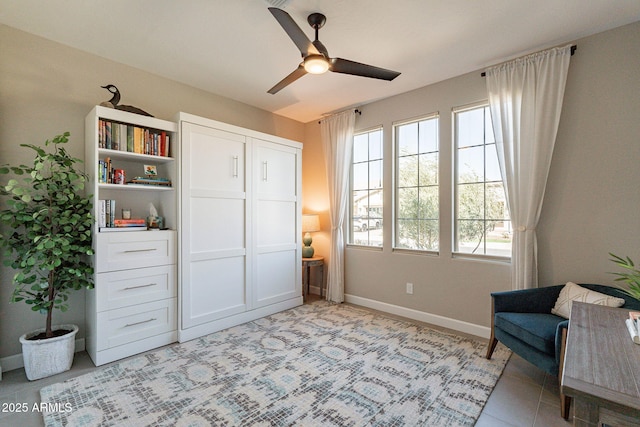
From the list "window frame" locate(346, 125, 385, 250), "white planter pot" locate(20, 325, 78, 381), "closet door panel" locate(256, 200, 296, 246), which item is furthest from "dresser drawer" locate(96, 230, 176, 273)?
"window frame" locate(346, 125, 385, 250)

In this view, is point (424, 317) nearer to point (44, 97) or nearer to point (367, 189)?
point (367, 189)

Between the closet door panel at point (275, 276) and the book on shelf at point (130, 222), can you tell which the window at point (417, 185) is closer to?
the closet door panel at point (275, 276)

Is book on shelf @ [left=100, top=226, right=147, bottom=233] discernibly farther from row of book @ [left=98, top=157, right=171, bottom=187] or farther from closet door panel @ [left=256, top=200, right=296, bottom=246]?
closet door panel @ [left=256, top=200, right=296, bottom=246]

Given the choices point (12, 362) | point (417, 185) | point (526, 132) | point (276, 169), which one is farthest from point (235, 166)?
point (526, 132)

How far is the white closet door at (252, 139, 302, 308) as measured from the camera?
357 cm

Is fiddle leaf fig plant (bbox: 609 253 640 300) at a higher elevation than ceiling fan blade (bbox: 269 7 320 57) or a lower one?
A: lower

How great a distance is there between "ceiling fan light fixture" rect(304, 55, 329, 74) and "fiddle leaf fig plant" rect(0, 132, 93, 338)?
6.61 feet

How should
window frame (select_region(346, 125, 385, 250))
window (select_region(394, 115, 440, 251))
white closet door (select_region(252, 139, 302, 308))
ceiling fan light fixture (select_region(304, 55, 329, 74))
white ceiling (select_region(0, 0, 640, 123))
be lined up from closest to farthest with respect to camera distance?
ceiling fan light fixture (select_region(304, 55, 329, 74)) < white ceiling (select_region(0, 0, 640, 123)) < window (select_region(394, 115, 440, 251)) < white closet door (select_region(252, 139, 302, 308)) < window frame (select_region(346, 125, 385, 250))

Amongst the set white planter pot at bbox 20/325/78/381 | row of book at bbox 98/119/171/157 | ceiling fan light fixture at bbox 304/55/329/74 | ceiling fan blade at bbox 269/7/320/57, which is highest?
ceiling fan blade at bbox 269/7/320/57

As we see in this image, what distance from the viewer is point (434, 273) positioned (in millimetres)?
3342

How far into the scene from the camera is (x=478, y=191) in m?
3.10

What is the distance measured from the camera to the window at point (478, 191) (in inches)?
117

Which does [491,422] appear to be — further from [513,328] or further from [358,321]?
[358,321]

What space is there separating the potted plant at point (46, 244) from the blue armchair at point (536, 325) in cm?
342
